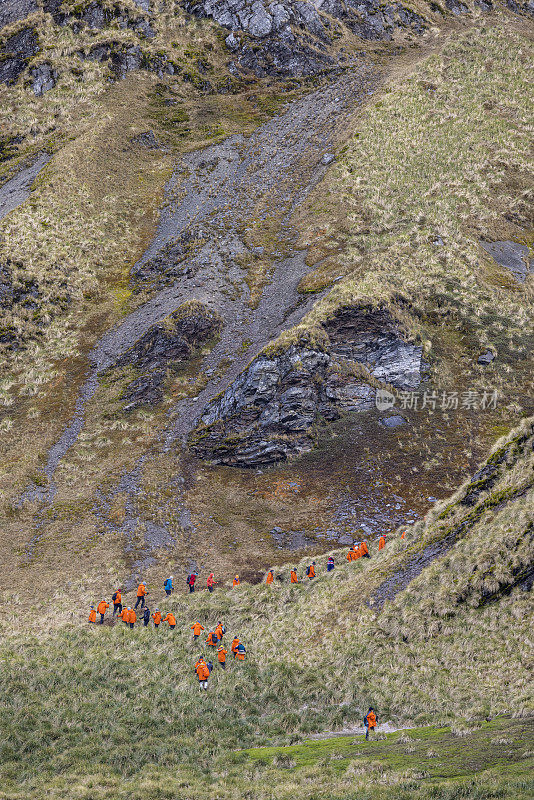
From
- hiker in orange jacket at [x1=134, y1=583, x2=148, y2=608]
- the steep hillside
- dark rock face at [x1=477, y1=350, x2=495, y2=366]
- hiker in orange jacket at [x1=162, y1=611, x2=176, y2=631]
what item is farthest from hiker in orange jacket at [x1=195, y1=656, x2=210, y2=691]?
dark rock face at [x1=477, y1=350, x2=495, y2=366]

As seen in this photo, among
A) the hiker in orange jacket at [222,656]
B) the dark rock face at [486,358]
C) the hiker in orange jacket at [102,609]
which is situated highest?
the hiker in orange jacket at [222,656]

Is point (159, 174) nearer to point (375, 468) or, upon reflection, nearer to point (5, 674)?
point (375, 468)

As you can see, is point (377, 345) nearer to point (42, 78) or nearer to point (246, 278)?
point (246, 278)

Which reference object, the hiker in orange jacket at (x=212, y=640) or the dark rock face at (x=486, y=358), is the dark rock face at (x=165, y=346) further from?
the hiker in orange jacket at (x=212, y=640)

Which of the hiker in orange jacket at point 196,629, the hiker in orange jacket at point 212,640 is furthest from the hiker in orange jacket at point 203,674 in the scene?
the hiker in orange jacket at point 196,629

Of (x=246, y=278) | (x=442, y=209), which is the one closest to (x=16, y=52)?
(x=246, y=278)

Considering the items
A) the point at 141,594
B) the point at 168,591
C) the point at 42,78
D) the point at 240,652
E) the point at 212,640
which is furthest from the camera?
the point at 42,78

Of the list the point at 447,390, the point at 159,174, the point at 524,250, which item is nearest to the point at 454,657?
the point at 447,390
